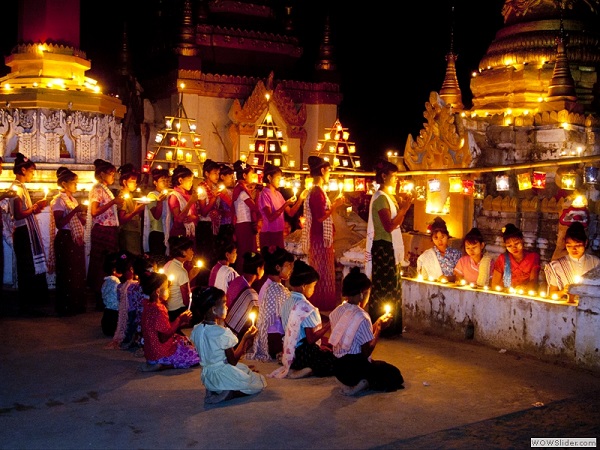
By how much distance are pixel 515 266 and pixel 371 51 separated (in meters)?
17.1

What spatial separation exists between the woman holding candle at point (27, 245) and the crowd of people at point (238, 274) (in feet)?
0.06

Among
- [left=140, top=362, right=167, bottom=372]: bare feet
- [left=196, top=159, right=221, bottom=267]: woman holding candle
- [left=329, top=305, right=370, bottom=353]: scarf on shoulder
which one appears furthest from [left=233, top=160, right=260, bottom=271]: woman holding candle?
[left=329, top=305, right=370, bottom=353]: scarf on shoulder

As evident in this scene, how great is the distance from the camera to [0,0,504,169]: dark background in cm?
2234

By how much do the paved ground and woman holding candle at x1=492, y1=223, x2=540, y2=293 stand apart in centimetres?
84

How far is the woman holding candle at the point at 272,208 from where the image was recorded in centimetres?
941

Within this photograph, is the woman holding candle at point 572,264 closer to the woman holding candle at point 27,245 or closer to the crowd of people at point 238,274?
the crowd of people at point 238,274

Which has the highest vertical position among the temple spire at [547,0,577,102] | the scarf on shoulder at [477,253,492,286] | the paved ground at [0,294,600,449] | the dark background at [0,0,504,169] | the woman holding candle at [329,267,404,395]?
the dark background at [0,0,504,169]

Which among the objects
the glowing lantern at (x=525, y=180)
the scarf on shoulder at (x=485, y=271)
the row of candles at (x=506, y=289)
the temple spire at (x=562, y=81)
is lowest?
the row of candles at (x=506, y=289)

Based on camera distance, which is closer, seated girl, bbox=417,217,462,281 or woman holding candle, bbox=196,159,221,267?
seated girl, bbox=417,217,462,281

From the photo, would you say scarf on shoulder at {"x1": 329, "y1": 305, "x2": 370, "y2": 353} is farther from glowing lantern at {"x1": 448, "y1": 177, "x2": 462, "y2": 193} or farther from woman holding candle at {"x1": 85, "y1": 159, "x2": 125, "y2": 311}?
woman holding candle at {"x1": 85, "y1": 159, "x2": 125, "y2": 311}

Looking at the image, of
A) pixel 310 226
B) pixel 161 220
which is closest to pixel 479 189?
pixel 310 226

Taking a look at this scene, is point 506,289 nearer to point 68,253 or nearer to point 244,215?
point 244,215

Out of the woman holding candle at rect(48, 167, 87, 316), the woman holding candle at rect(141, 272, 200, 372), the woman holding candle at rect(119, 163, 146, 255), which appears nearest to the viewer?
the woman holding candle at rect(141, 272, 200, 372)

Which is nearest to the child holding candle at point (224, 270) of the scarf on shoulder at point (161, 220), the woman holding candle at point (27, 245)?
the scarf on shoulder at point (161, 220)
